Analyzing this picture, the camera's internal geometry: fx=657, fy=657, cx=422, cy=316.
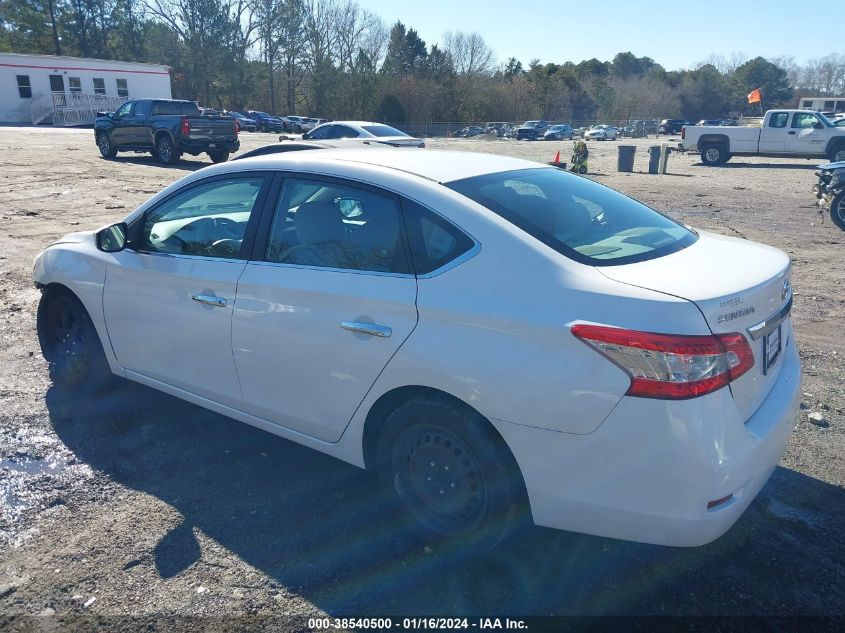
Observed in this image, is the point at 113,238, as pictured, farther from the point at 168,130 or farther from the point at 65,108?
the point at 65,108

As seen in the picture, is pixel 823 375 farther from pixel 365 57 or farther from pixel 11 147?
pixel 365 57

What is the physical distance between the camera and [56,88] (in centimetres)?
4825

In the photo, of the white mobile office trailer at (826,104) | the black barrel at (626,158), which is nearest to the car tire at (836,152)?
the black barrel at (626,158)

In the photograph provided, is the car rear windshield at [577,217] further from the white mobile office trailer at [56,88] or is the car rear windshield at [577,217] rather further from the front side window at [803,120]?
the white mobile office trailer at [56,88]

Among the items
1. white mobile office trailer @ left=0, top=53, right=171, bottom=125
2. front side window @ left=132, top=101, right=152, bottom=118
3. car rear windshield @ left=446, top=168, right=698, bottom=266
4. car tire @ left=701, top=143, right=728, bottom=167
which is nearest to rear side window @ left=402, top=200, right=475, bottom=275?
car rear windshield @ left=446, top=168, right=698, bottom=266

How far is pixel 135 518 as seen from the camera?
10.8 ft

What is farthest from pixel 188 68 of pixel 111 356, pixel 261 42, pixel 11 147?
pixel 111 356

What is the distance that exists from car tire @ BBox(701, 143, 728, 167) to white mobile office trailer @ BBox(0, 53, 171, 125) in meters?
42.7

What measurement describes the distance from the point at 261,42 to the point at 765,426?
244 feet

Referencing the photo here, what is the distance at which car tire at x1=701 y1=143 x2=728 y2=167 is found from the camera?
1019 inches

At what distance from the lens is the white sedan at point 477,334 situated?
92.3 inches

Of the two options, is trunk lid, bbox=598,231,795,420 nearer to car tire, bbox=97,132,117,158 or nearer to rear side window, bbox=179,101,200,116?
rear side window, bbox=179,101,200,116

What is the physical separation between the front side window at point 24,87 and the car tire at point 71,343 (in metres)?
52.1

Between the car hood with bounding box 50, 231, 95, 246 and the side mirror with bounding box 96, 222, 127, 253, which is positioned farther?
the car hood with bounding box 50, 231, 95, 246
